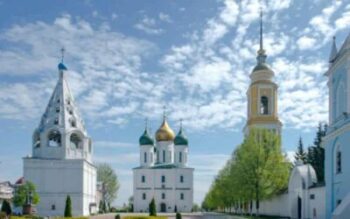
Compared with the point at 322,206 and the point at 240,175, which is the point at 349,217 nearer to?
the point at 322,206

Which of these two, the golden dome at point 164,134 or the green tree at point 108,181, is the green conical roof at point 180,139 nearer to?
the golden dome at point 164,134

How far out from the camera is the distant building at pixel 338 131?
23.4 metres

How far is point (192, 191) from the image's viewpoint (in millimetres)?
74562

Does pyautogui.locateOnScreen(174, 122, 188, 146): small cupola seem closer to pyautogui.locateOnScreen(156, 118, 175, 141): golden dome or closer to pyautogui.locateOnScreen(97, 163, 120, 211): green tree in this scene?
pyautogui.locateOnScreen(156, 118, 175, 141): golden dome

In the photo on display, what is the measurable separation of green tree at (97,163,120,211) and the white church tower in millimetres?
26514

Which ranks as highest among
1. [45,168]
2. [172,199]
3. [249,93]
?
[249,93]

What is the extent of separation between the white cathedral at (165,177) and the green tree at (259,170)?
33.3 m

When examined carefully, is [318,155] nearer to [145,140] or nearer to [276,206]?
[276,206]

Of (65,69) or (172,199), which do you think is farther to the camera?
(172,199)

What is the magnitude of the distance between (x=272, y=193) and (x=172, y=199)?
110ft

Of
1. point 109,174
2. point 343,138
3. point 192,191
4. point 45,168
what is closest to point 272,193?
point 343,138

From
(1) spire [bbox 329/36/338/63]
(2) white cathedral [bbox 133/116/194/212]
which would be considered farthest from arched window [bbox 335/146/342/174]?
(2) white cathedral [bbox 133/116/194/212]

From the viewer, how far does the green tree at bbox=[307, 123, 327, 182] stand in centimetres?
5517

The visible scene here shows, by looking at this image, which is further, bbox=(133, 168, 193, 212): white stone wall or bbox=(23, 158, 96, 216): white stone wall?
bbox=(133, 168, 193, 212): white stone wall
